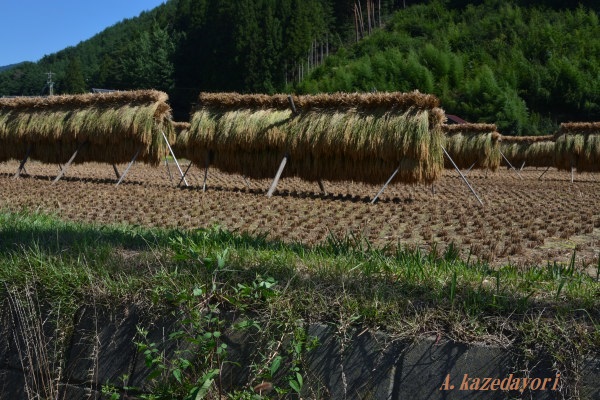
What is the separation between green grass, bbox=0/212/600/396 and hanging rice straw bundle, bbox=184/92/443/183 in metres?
9.25

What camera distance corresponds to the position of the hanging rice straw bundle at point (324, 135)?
13344 millimetres

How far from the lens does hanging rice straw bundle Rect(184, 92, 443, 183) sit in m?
13.3

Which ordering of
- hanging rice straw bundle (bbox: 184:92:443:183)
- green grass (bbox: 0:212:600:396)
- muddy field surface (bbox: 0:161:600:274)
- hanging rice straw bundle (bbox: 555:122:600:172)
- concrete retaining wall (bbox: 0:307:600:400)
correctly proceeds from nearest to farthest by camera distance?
concrete retaining wall (bbox: 0:307:600:400), green grass (bbox: 0:212:600:396), muddy field surface (bbox: 0:161:600:274), hanging rice straw bundle (bbox: 184:92:443:183), hanging rice straw bundle (bbox: 555:122:600:172)

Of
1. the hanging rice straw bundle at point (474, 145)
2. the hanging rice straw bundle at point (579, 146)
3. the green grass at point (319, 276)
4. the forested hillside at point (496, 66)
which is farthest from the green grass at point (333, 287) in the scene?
the forested hillside at point (496, 66)

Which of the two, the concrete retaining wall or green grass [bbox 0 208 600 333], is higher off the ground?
green grass [bbox 0 208 600 333]

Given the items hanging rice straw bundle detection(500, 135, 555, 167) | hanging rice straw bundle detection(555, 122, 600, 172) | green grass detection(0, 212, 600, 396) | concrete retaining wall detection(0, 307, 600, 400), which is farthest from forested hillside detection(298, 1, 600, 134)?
concrete retaining wall detection(0, 307, 600, 400)

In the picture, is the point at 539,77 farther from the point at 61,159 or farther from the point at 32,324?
the point at 32,324

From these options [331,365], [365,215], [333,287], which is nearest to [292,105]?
[365,215]

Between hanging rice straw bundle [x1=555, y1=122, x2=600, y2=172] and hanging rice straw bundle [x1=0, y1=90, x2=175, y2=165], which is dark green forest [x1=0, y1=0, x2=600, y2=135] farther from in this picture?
hanging rice straw bundle [x1=0, y1=90, x2=175, y2=165]

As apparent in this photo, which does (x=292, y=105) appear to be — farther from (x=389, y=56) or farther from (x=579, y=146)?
(x=389, y=56)

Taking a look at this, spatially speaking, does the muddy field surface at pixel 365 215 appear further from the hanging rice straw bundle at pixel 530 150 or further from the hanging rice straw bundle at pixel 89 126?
the hanging rice straw bundle at pixel 530 150

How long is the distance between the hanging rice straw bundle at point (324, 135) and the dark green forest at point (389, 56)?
36.6m

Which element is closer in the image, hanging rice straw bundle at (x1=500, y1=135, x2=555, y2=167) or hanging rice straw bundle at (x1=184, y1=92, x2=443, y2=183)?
hanging rice straw bundle at (x1=184, y1=92, x2=443, y2=183)

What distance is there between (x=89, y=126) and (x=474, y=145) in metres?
18.8
